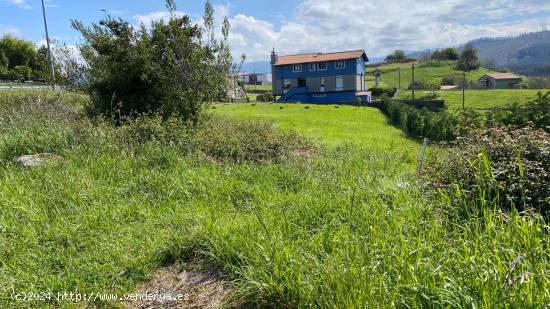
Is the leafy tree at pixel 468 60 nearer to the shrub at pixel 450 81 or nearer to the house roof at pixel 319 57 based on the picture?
the shrub at pixel 450 81

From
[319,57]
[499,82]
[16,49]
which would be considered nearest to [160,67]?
[319,57]

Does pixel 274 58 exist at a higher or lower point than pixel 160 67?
higher

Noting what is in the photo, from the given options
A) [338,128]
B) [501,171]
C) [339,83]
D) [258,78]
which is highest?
[258,78]

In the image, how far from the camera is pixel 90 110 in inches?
415

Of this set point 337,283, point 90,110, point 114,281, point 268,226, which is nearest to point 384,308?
point 337,283

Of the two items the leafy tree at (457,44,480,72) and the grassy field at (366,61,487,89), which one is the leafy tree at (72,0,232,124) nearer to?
the grassy field at (366,61,487,89)

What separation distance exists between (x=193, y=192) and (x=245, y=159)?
204cm

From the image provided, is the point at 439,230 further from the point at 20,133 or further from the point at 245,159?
the point at 20,133

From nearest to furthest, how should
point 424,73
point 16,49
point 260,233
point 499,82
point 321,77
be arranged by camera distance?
point 260,233 → point 16,49 → point 321,77 → point 499,82 → point 424,73

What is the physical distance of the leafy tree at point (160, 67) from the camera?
31.7ft

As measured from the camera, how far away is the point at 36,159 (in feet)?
20.4

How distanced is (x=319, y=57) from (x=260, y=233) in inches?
1994

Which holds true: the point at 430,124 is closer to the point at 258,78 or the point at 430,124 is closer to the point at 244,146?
the point at 244,146

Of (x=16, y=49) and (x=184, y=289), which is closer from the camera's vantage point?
(x=184, y=289)
